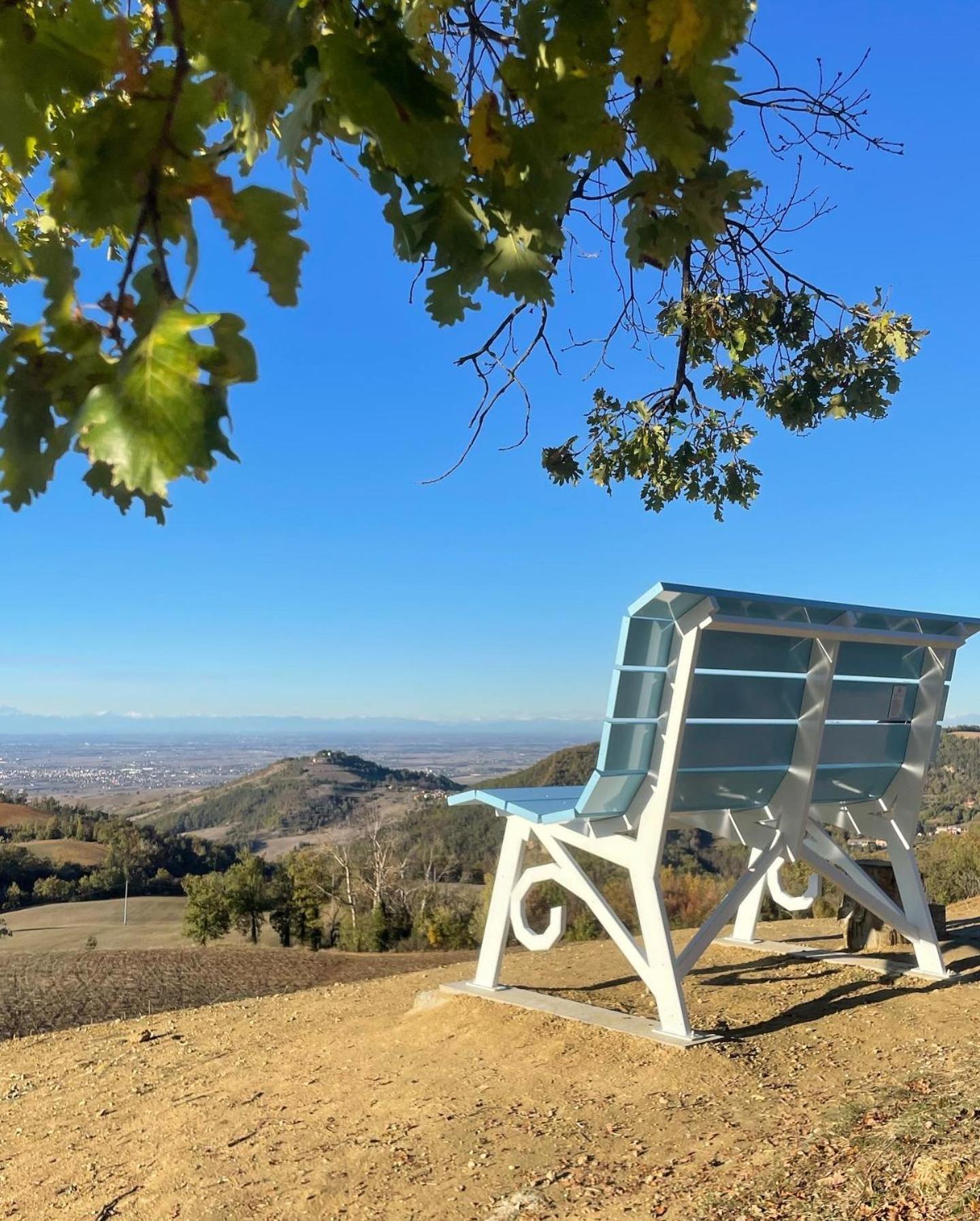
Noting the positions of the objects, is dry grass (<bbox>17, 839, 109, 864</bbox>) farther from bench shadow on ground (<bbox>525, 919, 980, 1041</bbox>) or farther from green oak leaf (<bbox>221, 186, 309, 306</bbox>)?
green oak leaf (<bbox>221, 186, 309, 306</bbox>)

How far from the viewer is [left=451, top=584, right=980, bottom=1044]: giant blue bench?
404 cm

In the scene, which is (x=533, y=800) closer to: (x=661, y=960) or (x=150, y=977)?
(x=661, y=960)

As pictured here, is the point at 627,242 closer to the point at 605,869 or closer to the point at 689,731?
the point at 689,731

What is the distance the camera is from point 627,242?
2.01 metres

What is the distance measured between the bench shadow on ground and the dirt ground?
2 centimetres

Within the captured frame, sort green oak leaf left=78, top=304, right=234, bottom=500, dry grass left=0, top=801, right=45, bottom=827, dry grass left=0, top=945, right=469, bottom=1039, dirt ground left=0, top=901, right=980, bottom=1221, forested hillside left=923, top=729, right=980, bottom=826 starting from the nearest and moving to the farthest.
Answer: green oak leaf left=78, top=304, right=234, bottom=500, dirt ground left=0, top=901, right=980, bottom=1221, dry grass left=0, top=945, right=469, bottom=1039, forested hillside left=923, top=729, right=980, bottom=826, dry grass left=0, top=801, right=45, bottom=827

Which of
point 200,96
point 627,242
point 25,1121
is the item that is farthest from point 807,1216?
point 25,1121

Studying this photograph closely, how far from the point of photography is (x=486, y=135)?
4.56ft

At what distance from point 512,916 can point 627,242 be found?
3572mm

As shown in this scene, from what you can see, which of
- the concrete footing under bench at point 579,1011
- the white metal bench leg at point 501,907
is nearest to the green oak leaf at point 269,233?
the concrete footing under bench at point 579,1011

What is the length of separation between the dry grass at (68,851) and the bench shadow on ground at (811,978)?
4361 cm

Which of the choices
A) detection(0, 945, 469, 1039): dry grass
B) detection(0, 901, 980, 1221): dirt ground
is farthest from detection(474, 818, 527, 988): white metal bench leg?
detection(0, 945, 469, 1039): dry grass

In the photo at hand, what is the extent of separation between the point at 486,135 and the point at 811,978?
4775 millimetres

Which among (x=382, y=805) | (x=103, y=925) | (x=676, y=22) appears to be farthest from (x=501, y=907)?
(x=382, y=805)
